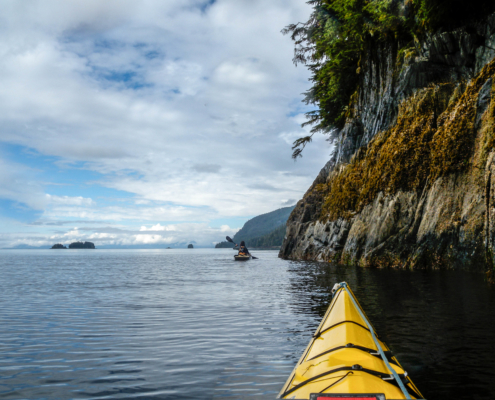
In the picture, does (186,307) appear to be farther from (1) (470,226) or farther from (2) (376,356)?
(1) (470,226)

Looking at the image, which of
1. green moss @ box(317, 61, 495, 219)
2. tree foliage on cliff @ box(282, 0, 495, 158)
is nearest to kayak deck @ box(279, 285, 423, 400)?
green moss @ box(317, 61, 495, 219)

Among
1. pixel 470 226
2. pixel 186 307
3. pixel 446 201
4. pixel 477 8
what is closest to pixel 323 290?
pixel 186 307

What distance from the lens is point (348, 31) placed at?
31188mm

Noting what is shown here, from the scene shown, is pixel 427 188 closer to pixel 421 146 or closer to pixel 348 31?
pixel 421 146

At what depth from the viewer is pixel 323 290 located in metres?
16.5

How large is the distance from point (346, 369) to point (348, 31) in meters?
33.5

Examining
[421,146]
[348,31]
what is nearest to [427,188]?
[421,146]

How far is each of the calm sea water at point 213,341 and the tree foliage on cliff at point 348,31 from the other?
18.8m

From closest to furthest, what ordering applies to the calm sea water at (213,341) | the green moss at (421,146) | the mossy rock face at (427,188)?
the calm sea water at (213,341), the mossy rock face at (427,188), the green moss at (421,146)

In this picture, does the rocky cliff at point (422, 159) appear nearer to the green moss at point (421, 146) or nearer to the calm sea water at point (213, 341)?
the green moss at point (421, 146)

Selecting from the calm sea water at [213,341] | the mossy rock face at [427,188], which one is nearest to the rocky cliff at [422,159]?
the mossy rock face at [427,188]

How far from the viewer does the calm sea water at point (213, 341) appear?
18.7 feet

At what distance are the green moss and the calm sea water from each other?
9.47m

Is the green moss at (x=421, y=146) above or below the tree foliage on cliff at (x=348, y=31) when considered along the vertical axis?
below
